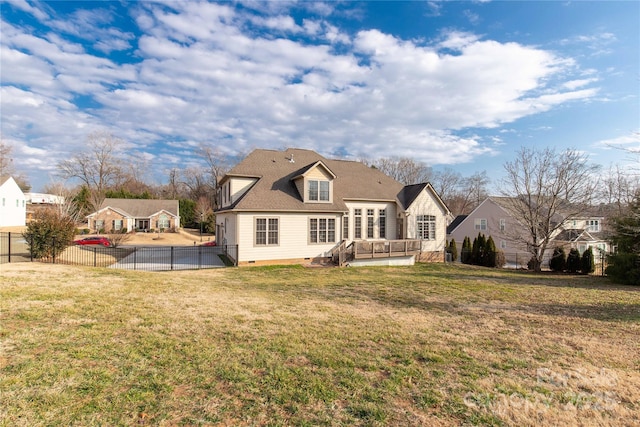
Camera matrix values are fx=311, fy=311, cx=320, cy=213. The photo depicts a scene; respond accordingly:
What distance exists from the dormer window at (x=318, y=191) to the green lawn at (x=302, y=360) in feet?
35.8

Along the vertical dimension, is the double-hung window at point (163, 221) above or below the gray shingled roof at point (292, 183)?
below

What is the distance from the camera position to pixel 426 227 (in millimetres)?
23453

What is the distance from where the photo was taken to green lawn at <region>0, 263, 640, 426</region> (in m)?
3.68

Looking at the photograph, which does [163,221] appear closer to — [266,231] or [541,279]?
[266,231]

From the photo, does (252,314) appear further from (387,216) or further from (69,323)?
(387,216)

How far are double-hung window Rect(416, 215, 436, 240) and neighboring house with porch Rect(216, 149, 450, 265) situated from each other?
7cm

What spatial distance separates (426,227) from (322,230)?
28.2 ft

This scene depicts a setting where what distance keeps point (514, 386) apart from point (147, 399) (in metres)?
4.91

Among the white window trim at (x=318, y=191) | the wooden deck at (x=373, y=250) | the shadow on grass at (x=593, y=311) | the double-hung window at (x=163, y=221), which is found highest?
the white window trim at (x=318, y=191)

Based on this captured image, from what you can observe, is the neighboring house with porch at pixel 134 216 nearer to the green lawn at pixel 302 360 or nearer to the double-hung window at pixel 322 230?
the double-hung window at pixel 322 230

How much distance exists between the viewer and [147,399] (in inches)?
151

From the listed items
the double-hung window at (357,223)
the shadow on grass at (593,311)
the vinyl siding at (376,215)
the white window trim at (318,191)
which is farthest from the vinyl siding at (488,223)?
the shadow on grass at (593,311)

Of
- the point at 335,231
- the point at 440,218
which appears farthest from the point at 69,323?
the point at 440,218

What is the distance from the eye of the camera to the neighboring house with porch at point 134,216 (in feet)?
147
